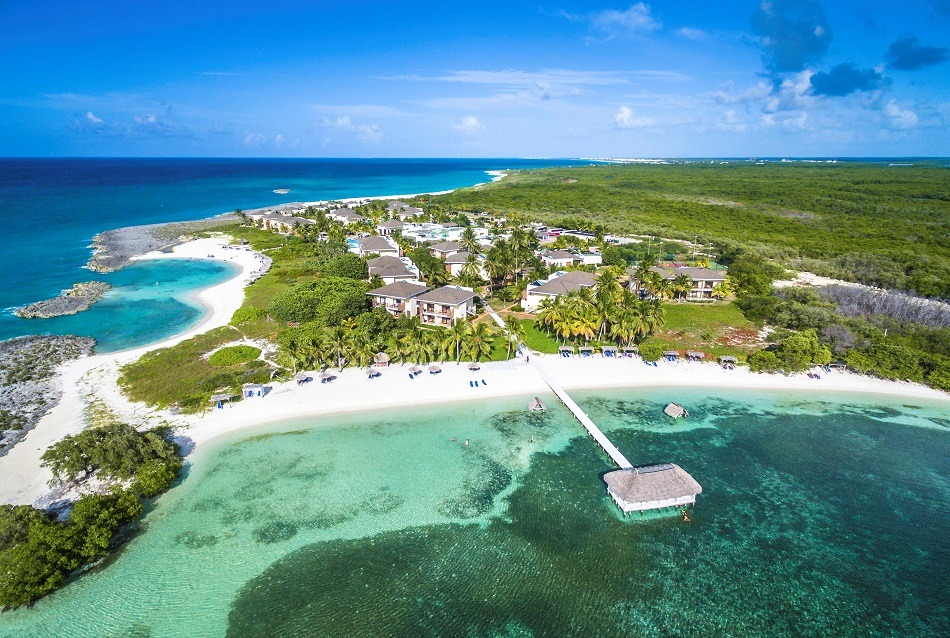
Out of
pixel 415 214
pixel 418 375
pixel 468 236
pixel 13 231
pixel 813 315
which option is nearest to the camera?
pixel 418 375

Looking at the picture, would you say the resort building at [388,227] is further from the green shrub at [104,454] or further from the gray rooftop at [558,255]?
the green shrub at [104,454]

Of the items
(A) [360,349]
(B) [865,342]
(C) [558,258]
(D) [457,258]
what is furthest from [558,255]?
(A) [360,349]

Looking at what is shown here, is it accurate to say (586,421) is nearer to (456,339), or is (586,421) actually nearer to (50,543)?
(456,339)

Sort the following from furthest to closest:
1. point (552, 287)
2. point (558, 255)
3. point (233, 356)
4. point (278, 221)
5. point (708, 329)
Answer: point (278, 221) < point (558, 255) < point (552, 287) < point (708, 329) < point (233, 356)

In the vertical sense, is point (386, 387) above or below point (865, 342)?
below

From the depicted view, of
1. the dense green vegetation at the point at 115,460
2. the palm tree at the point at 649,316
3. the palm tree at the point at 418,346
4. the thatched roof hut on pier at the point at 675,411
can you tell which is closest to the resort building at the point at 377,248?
the palm tree at the point at 418,346

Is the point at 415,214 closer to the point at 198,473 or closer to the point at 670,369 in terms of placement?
the point at 670,369

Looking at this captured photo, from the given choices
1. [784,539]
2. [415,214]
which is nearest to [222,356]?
[784,539]
